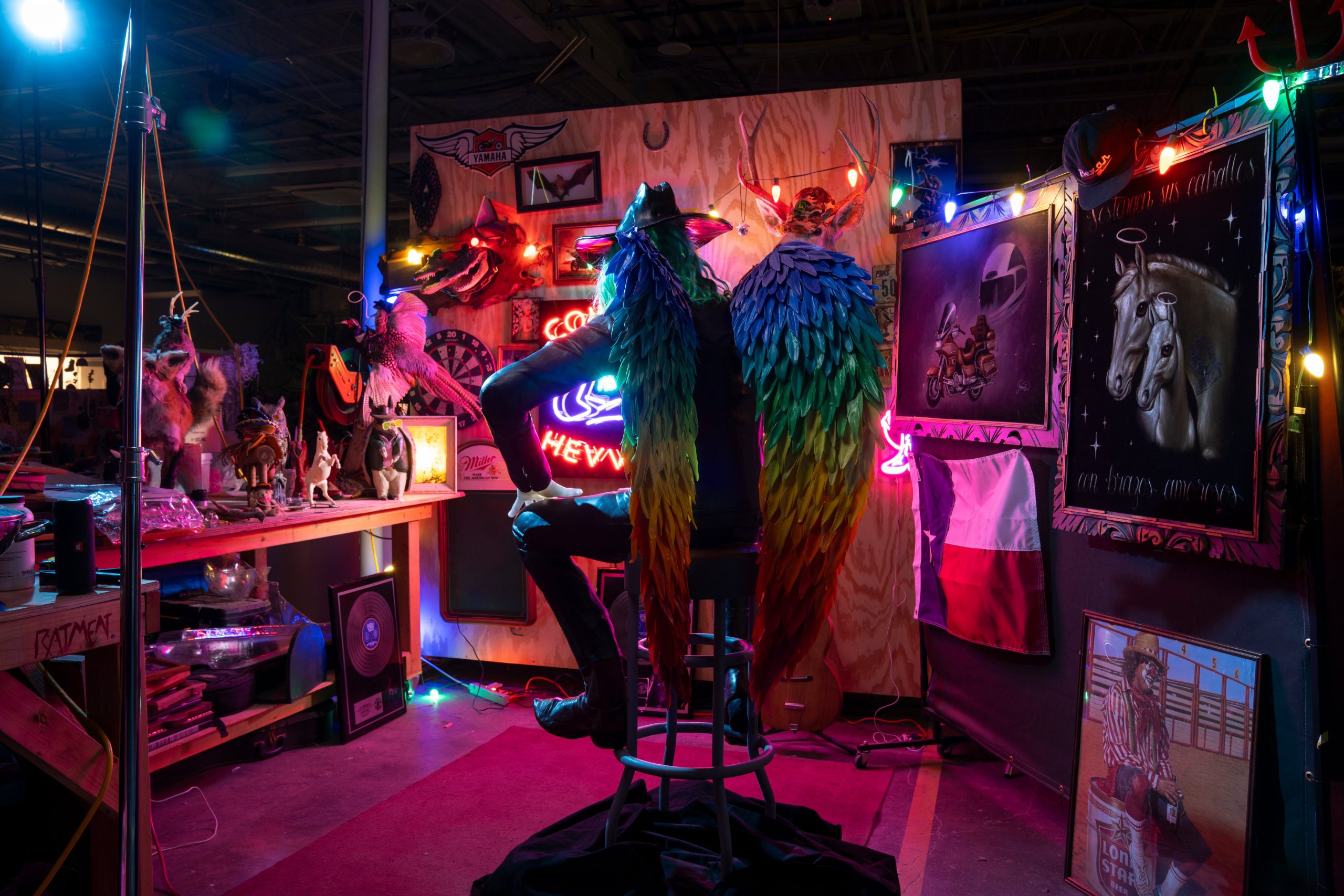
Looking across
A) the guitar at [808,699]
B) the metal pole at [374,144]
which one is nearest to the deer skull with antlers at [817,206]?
the guitar at [808,699]

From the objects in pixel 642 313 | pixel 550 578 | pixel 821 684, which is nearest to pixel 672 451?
pixel 642 313

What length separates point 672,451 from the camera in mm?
1830

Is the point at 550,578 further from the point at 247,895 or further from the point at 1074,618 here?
the point at 1074,618

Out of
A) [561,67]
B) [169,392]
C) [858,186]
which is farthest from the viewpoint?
[561,67]

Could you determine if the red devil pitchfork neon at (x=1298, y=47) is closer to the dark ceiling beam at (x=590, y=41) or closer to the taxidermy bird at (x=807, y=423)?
the taxidermy bird at (x=807, y=423)

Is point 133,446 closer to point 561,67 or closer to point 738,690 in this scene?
point 738,690

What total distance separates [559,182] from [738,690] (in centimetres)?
317

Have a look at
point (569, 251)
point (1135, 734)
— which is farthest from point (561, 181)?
point (1135, 734)

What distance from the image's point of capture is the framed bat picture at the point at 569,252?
4.49 m

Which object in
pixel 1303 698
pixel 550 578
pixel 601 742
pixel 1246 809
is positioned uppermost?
→ pixel 550 578

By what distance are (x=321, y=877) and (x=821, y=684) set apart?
7.07ft

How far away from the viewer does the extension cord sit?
428 cm

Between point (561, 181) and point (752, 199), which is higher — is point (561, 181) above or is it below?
above

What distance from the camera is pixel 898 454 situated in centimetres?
397
